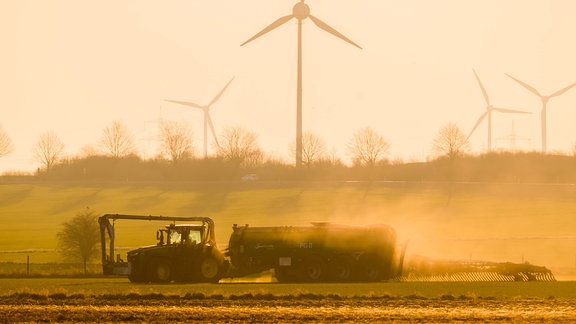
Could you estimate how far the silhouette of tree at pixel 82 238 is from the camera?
81.2 m

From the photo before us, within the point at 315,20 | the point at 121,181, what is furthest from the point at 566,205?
the point at 121,181

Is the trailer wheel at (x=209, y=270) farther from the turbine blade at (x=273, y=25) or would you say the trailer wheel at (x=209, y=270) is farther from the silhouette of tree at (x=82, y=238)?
the turbine blade at (x=273, y=25)

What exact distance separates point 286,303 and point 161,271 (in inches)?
569

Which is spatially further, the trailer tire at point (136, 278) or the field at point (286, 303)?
the trailer tire at point (136, 278)

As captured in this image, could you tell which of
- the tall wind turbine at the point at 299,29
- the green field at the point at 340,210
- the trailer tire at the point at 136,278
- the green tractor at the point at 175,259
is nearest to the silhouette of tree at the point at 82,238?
the green field at the point at 340,210

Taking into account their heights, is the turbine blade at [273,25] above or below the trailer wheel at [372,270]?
above

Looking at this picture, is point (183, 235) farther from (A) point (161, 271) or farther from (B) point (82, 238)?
(B) point (82, 238)

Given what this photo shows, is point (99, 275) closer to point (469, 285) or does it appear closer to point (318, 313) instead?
point (469, 285)

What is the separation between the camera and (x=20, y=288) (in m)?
50.7

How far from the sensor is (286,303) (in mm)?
43188

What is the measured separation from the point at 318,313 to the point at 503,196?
369 feet

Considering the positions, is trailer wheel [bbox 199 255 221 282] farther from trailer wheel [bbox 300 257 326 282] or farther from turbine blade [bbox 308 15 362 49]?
turbine blade [bbox 308 15 362 49]

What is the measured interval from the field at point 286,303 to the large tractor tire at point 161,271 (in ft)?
7.62

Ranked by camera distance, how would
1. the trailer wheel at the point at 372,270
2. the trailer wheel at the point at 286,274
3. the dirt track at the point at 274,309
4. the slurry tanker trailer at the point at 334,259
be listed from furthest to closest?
the trailer wheel at the point at 372,270, the trailer wheel at the point at 286,274, the slurry tanker trailer at the point at 334,259, the dirt track at the point at 274,309
